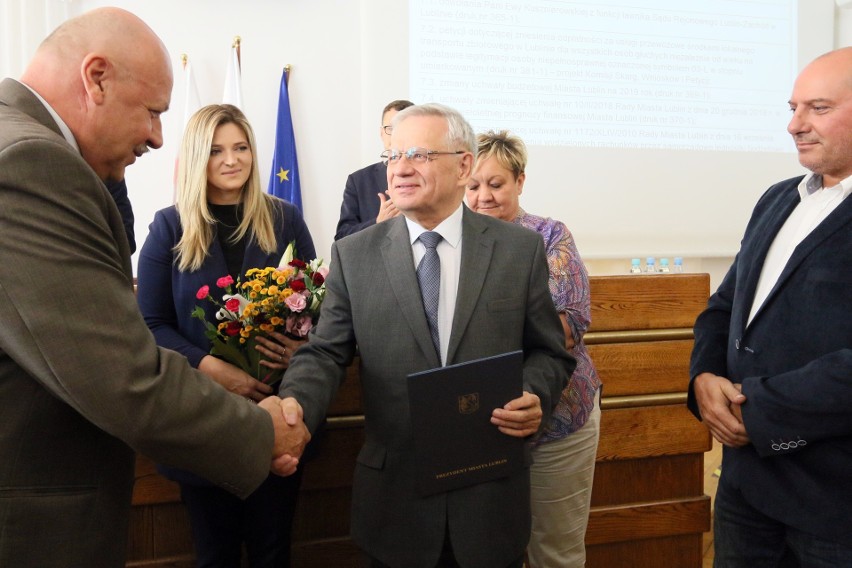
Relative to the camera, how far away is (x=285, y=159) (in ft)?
17.9

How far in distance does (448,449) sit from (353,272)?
54 cm

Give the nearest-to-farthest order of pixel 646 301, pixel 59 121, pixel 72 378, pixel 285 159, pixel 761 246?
pixel 72 378 → pixel 59 121 → pixel 761 246 → pixel 646 301 → pixel 285 159

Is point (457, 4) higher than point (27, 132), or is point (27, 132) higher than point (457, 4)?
point (457, 4)

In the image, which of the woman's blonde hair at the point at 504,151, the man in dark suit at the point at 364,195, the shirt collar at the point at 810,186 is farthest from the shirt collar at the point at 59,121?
the man in dark suit at the point at 364,195

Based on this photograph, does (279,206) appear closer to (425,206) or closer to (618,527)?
(425,206)

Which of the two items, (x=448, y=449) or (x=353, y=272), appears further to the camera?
(x=353, y=272)

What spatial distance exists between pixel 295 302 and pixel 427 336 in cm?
44

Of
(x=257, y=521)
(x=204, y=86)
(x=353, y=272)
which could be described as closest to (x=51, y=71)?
(x=353, y=272)

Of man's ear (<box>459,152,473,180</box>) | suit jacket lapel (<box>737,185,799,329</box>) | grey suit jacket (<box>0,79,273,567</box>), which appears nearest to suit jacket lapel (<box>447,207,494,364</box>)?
man's ear (<box>459,152,473,180</box>)

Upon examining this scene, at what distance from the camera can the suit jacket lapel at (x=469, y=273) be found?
72.4 inches

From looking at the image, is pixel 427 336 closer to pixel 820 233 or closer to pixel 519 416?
pixel 519 416

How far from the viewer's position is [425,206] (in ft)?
6.41

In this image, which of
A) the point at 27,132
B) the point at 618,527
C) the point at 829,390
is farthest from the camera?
the point at 618,527

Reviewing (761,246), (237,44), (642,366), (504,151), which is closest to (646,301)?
(642,366)
